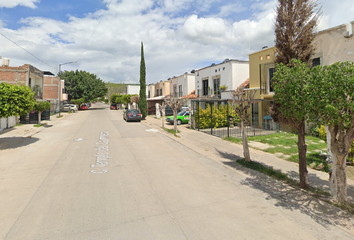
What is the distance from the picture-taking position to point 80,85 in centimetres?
4906

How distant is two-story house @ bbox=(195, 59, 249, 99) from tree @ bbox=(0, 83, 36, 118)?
15163 millimetres

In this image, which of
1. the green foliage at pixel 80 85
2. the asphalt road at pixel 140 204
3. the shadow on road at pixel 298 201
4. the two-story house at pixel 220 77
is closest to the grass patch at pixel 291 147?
the shadow on road at pixel 298 201

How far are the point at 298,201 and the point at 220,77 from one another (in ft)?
68.4

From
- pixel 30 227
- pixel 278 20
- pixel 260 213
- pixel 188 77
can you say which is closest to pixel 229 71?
pixel 188 77

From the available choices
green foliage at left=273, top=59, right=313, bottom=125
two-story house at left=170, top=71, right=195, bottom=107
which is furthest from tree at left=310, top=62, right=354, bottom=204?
two-story house at left=170, top=71, right=195, bottom=107

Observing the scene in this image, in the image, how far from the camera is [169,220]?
13.7 ft

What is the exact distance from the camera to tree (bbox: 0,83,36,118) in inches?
427

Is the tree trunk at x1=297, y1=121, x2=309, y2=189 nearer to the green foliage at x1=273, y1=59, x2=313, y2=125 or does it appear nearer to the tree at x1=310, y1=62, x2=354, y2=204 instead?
the green foliage at x1=273, y1=59, x2=313, y2=125

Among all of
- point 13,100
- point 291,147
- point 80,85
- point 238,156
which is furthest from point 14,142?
point 80,85

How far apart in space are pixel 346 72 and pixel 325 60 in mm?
Answer: 9971

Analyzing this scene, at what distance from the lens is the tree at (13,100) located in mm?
10841

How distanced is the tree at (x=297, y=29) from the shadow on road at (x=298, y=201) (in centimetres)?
351

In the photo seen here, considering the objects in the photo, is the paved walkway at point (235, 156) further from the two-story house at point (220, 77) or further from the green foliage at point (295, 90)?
the two-story house at point (220, 77)

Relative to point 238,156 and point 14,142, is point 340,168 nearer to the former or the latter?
point 238,156
